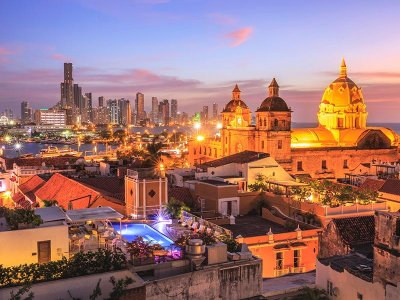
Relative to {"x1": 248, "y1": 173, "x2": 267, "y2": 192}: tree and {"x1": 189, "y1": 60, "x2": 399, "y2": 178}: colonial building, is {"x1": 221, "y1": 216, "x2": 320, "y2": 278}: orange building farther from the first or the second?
{"x1": 189, "y1": 60, "x2": 399, "y2": 178}: colonial building

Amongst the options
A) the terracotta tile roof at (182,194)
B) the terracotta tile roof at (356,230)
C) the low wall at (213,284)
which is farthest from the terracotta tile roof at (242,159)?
the low wall at (213,284)

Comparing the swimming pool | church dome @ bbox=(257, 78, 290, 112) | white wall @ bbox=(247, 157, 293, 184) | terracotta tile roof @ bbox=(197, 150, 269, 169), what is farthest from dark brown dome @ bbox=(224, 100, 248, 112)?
the swimming pool

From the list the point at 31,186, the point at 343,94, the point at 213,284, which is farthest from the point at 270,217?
the point at 343,94

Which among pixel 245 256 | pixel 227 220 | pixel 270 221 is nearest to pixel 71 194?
pixel 227 220

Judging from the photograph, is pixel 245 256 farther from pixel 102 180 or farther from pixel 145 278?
pixel 102 180

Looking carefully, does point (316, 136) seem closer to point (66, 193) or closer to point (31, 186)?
point (31, 186)

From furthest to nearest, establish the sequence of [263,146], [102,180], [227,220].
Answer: [263,146] < [102,180] < [227,220]
